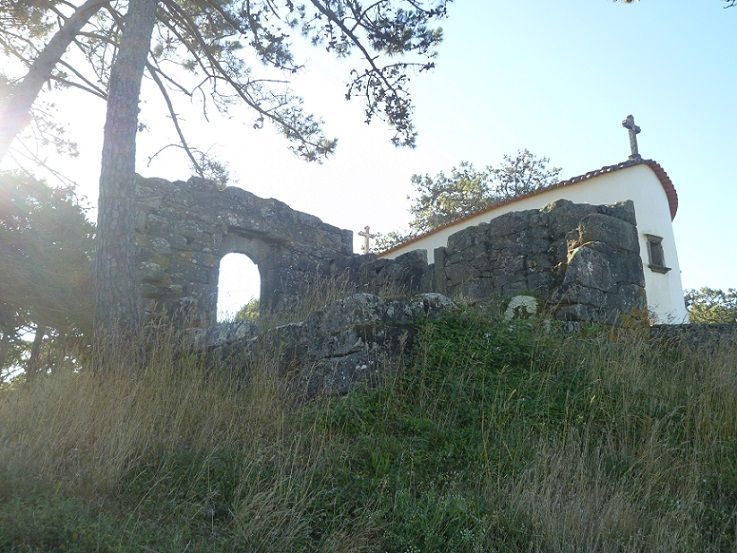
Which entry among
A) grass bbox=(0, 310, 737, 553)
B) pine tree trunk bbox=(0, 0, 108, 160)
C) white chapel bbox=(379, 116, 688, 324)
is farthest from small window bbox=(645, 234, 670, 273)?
pine tree trunk bbox=(0, 0, 108, 160)

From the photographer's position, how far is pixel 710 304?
2233 centimetres

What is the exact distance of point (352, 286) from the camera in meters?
9.24

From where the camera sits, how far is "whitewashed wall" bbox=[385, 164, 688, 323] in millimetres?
14969

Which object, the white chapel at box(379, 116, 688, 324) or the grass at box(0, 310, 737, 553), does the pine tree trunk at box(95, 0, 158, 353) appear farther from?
the white chapel at box(379, 116, 688, 324)

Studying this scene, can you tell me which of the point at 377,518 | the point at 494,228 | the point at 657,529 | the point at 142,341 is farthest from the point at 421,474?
the point at 494,228

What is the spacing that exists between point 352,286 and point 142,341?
4.26 meters

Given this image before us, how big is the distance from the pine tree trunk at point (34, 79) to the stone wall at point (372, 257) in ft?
5.62

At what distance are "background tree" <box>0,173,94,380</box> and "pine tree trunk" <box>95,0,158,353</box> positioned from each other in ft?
1.43

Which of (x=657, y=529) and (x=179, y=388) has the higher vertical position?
(x=179, y=388)

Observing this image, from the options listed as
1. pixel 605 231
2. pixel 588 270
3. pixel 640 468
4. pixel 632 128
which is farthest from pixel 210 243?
pixel 632 128

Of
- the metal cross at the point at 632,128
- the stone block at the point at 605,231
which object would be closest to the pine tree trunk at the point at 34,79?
the stone block at the point at 605,231

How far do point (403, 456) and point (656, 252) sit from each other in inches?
552

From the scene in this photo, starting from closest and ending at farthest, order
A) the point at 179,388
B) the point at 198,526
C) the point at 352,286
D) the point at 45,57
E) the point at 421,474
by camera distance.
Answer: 1. the point at 198,526
2. the point at 421,474
3. the point at 179,388
4. the point at 45,57
5. the point at 352,286

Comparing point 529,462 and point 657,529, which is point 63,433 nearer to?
point 529,462
